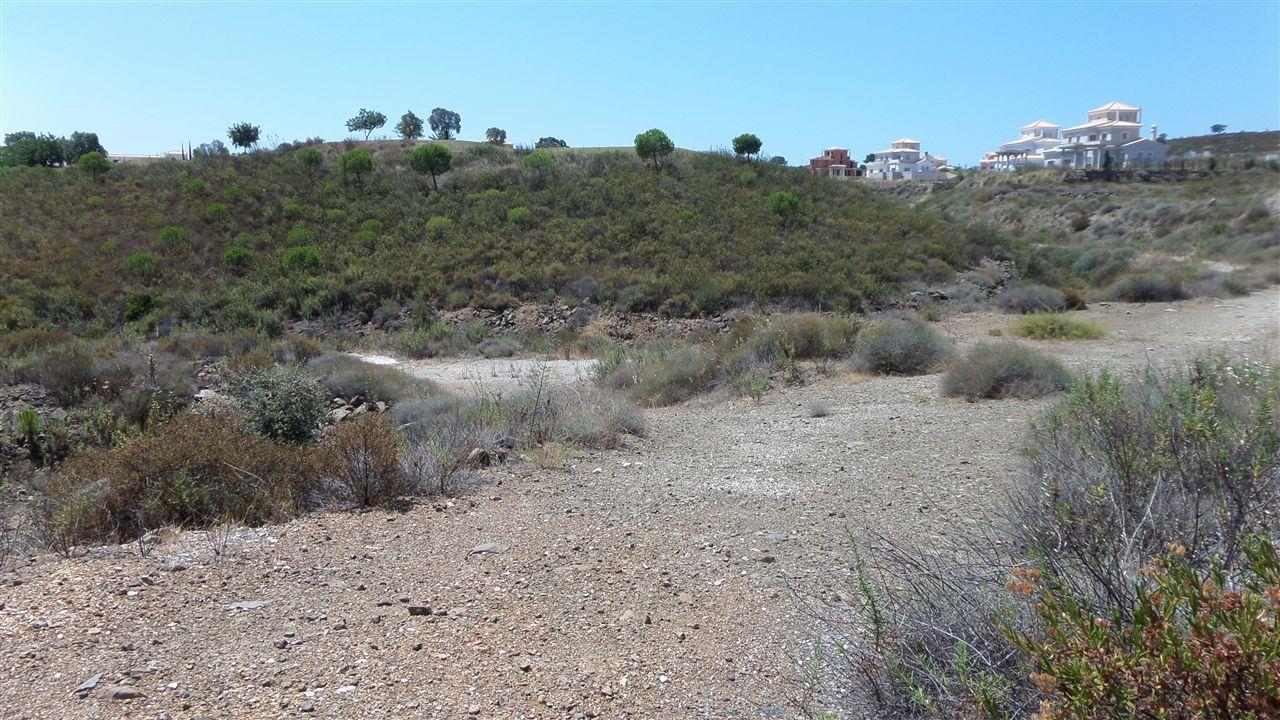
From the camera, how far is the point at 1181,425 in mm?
4238

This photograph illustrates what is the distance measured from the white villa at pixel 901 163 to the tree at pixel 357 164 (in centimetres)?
7904

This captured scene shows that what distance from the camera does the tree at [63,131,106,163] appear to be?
4966 centimetres

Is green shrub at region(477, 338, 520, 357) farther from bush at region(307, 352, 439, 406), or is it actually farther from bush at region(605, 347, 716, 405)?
bush at region(605, 347, 716, 405)

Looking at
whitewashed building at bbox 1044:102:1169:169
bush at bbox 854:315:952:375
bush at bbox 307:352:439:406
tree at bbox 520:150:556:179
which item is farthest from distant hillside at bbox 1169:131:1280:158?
bush at bbox 307:352:439:406

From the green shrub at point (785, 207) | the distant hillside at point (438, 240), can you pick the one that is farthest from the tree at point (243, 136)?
the green shrub at point (785, 207)

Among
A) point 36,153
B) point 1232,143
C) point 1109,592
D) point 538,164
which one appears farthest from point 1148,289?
point 1232,143

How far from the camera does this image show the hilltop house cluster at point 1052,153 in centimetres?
7544

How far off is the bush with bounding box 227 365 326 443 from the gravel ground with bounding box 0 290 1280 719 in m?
3.30

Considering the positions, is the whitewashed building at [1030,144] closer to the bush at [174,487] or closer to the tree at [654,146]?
the tree at [654,146]

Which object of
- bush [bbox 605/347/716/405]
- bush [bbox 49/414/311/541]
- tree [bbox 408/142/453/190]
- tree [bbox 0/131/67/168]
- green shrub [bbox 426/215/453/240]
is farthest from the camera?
tree [bbox 0/131/67/168]

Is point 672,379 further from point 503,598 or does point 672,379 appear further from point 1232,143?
point 1232,143

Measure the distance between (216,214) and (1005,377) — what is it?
109 feet

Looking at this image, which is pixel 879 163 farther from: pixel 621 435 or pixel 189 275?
pixel 621 435

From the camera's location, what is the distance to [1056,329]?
1664 cm
